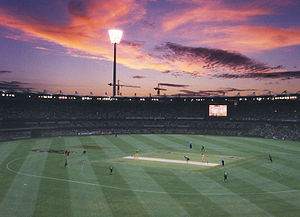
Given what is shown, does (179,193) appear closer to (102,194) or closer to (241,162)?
(102,194)

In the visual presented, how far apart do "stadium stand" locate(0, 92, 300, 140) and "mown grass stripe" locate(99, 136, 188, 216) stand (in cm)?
5271

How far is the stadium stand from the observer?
8125 centimetres

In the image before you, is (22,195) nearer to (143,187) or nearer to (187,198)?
(143,187)

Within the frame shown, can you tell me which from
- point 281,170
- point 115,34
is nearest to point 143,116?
point 115,34

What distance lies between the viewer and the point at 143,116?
101 m

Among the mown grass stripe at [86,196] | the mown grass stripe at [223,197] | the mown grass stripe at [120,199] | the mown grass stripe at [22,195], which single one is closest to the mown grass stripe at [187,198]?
the mown grass stripe at [223,197]

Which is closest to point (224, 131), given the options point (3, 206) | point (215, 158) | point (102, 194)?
point (215, 158)

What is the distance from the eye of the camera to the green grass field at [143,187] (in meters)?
22.9

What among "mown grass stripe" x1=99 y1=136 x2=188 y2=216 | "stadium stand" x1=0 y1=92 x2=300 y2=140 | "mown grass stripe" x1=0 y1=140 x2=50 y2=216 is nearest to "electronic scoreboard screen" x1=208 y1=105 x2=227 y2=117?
"stadium stand" x1=0 y1=92 x2=300 y2=140

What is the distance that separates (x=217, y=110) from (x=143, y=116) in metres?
27.3

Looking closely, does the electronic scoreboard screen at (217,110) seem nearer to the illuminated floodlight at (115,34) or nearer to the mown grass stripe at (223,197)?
the illuminated floodlight at (115,34)

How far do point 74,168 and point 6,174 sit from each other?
8.53 metres

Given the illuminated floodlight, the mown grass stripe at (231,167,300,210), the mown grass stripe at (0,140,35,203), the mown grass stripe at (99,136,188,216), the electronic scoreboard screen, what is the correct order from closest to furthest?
the mown grass stripe at (99,136,188,216) → the mown grass stripe at (231,167,300,210) → the mown grass stripe at (0,140,35,203) → the illuminated floodlight → the electronic scoreboard screen

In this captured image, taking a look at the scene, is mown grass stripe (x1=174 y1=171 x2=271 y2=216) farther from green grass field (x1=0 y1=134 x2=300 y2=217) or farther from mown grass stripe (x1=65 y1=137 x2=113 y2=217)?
mown grass stripe (x1=65 y1=137 x2=113 y2=217)
